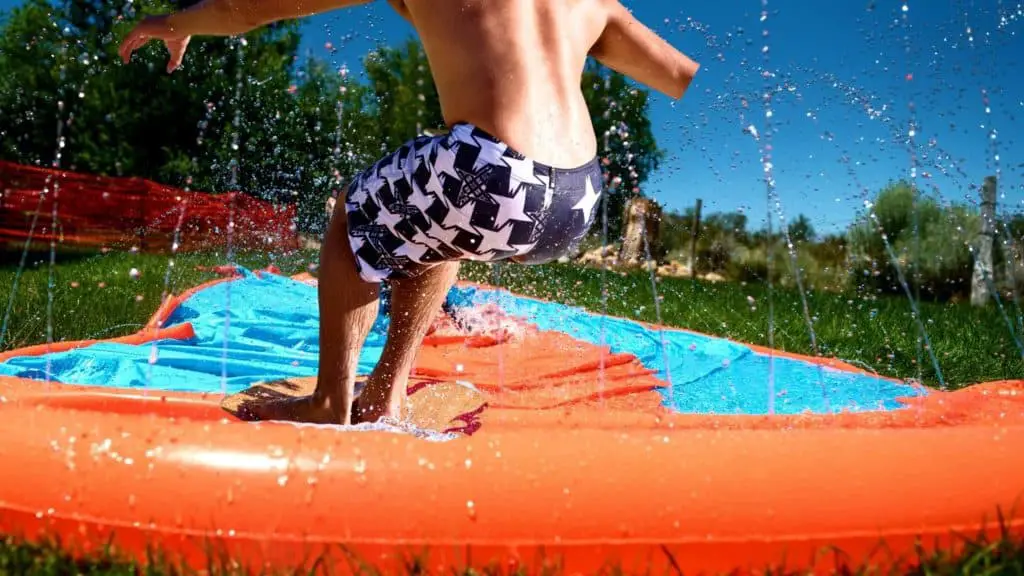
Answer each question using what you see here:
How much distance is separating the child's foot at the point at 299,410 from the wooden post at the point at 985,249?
22.7ft

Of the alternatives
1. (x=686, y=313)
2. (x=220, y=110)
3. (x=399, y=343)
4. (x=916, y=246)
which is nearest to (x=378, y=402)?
(x=399, y=343)

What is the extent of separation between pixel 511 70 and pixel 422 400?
2.72ft

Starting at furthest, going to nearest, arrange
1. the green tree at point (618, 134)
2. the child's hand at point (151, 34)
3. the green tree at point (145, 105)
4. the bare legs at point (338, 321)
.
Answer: the green tree at point (145, 105) → the green tree at point (618, 134) → the child's hand at point (151, 34) → the bare legs at point (338, 321)

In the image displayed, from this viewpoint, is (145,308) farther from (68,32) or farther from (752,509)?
(68,32)

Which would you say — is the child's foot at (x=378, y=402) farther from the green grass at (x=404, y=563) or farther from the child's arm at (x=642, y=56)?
the child's arm at (x=642, y=56)

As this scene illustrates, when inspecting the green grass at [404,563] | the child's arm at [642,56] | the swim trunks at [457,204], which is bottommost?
the green grass at [404,563]

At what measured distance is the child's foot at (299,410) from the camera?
171 centimetres

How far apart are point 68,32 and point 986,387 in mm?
16387


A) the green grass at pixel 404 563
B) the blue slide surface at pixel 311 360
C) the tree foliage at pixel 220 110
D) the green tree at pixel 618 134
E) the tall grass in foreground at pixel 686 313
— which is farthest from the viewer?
the tree foliage at pixel 220 110

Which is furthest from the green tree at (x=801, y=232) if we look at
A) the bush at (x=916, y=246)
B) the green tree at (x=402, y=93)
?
the green tree at (x=402, y=93)

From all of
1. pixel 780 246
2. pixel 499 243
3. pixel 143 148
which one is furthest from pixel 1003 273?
pixel 143 148

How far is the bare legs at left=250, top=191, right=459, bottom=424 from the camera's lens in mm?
1652

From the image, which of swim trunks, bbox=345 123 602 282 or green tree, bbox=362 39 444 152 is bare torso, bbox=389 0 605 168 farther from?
green tree, bbox=362 39 444 152

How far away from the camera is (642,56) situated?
1.92 meters
